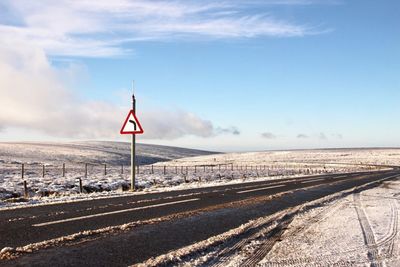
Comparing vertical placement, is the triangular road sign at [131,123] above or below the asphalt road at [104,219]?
above

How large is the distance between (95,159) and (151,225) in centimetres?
9694

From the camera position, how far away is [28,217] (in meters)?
9.50

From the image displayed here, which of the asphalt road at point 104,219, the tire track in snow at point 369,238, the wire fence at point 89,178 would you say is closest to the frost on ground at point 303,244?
the tire track in snow at point 369,238

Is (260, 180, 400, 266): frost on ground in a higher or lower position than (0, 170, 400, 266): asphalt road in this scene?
lower

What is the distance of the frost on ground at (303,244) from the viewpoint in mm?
6141

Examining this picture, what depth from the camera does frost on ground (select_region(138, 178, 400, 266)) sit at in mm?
6141

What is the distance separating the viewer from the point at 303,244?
7348 millimetres

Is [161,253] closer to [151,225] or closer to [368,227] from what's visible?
[151,225]

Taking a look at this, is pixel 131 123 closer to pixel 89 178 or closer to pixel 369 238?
pixel 369 238

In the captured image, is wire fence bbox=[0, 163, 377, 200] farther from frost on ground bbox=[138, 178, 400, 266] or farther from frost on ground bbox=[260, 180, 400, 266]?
frost on ground bbox=[260, 180, 400, 266]

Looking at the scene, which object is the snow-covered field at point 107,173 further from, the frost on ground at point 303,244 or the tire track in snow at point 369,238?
the tire track in snow at point 369,238

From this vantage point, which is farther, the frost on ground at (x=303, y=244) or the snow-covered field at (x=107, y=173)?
the snow-covered field at (x=107, y=173)

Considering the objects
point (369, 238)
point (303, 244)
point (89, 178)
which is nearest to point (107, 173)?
point (89, 178)

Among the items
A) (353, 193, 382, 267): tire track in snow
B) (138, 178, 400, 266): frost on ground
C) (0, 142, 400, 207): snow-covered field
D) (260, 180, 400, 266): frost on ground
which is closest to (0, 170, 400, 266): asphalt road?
(138, 178, 400, 266): frost on ground
